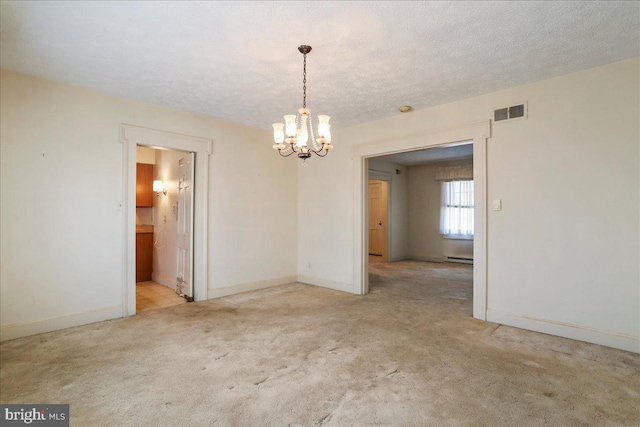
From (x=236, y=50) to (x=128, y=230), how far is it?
257cm

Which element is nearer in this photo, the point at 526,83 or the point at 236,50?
the point at 236,50

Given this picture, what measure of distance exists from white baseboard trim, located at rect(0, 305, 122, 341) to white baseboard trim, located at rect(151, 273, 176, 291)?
1.38 m

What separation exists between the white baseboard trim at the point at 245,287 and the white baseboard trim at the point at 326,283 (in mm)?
189

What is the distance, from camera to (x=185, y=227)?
15.9 feet

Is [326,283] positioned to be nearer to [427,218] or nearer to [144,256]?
[144,256]

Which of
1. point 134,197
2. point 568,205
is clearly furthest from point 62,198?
point 568,205

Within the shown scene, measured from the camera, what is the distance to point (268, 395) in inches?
87.9

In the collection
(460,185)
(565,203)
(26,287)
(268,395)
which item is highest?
(460,185)

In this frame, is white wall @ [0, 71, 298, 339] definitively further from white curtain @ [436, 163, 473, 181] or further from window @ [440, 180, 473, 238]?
window @ [440, 180, 473, 238]

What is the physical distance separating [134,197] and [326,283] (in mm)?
3154

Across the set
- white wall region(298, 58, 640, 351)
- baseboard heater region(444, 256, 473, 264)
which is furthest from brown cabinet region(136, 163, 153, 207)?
baseboard heater region(444, 256, 473, 264)

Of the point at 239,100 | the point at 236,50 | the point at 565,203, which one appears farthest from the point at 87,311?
the point at 565,203

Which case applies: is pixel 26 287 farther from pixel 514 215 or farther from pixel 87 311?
pixel 514 215

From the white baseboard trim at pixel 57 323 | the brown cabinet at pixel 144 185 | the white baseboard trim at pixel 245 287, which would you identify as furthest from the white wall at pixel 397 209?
the white baseboard trim at pixel 57 323
